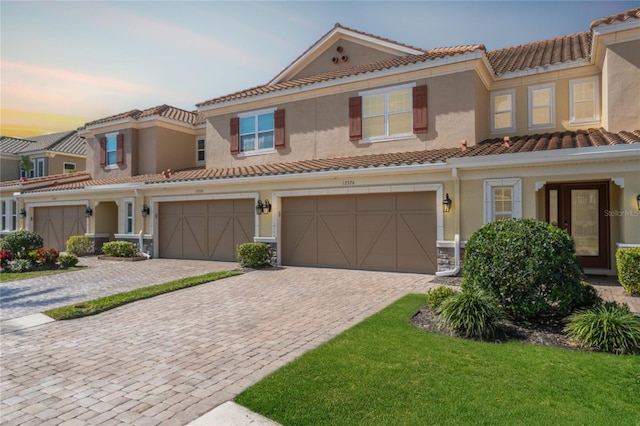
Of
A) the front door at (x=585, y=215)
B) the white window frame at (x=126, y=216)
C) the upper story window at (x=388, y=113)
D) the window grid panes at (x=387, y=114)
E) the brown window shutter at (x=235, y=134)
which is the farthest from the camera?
the white window frame at (x=126, y=216)

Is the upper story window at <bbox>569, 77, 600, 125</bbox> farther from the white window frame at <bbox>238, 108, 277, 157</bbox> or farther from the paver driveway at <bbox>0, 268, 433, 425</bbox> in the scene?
the white window frame at <bbox>238, 108, 277, 157</bbox>

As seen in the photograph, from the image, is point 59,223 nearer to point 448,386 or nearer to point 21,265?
point 21,265

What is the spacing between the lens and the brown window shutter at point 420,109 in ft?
46.0

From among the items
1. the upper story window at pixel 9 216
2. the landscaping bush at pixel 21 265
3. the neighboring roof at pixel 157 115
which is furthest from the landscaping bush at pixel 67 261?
the upper story window at pixel 9 216

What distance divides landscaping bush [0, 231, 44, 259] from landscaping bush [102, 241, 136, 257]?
8.74 ft

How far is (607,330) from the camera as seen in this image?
18.6 ft

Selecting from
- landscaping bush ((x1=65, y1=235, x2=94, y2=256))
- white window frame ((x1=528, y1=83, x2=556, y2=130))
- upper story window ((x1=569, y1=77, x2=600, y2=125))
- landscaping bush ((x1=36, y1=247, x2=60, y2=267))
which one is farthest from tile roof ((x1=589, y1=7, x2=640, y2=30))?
landscaping bush ((x1=65, y1=235, x2=94, y2=256))

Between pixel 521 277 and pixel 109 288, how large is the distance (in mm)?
10309

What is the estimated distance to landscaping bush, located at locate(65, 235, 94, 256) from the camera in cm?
1964

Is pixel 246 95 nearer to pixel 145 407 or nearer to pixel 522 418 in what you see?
pixel 145 407

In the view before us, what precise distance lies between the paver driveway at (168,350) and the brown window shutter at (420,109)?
6.08 meters

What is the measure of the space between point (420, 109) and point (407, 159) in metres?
2.40

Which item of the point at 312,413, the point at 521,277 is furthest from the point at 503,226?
the point at 312,413

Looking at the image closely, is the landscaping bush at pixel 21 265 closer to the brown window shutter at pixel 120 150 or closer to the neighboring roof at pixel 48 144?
the brown window shutter at pixel 120 150
